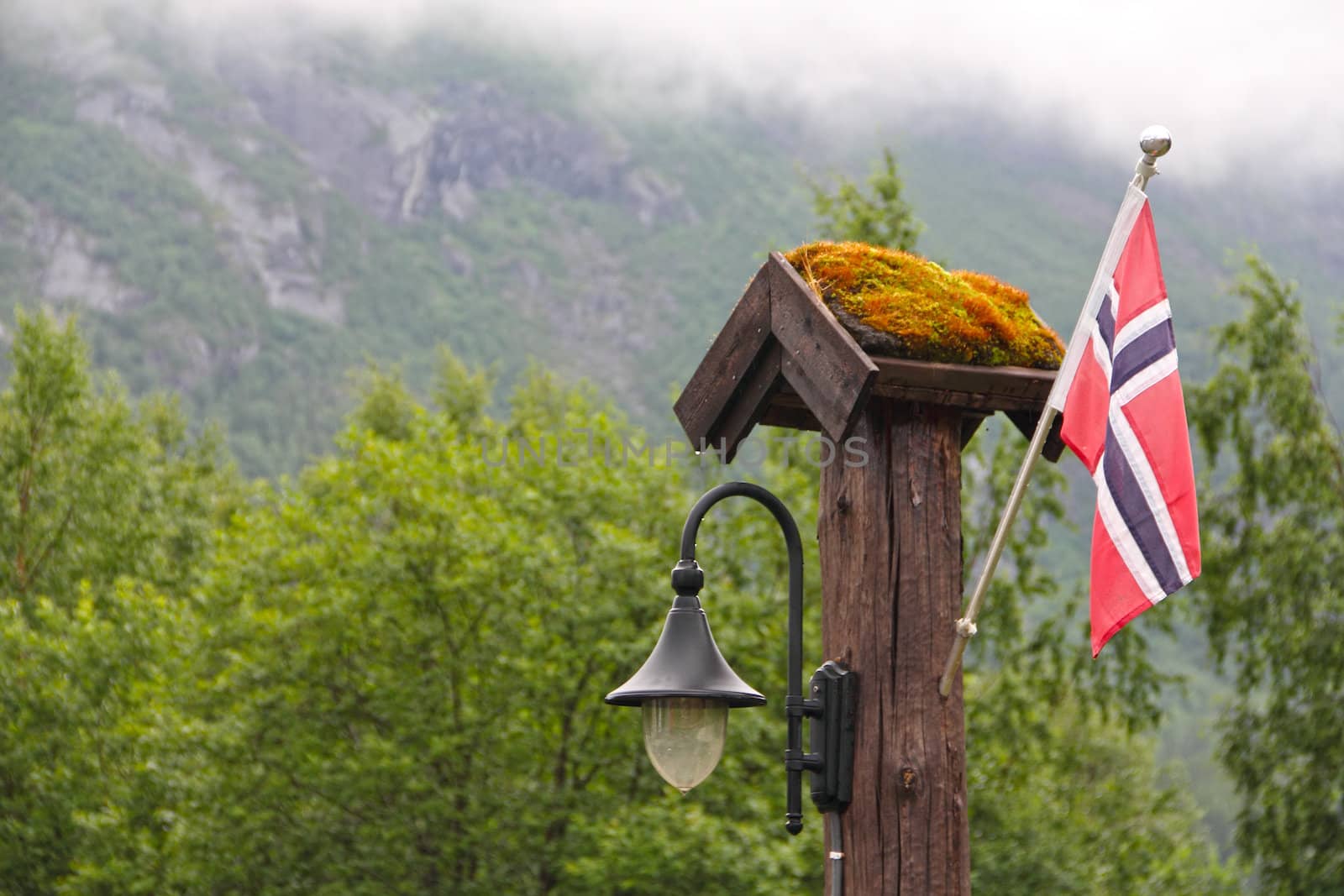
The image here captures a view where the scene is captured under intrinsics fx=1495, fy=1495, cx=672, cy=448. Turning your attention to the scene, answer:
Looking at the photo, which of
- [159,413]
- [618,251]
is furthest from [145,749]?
[618,251]

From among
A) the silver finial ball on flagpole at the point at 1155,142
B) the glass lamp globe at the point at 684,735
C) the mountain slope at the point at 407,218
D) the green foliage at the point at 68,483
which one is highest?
the mountain slope at the point at 407,218

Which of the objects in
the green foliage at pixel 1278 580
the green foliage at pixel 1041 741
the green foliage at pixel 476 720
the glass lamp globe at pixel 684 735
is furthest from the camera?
the green foliage at pixel 1278 580

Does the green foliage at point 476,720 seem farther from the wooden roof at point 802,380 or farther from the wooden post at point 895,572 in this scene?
the wooden post at point 895,572

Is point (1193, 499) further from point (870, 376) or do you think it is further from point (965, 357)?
point (870, 376)

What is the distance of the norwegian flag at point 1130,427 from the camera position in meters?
3.54

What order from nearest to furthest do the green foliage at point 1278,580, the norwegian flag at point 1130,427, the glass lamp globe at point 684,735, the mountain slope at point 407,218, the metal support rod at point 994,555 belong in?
the metal support rod at point 994,555 < the norwegian flag at point 1130,427 < the glass lamp globe at point 684,735 < the green foliage at point 1278,580 < the mountain slope at point 407,218

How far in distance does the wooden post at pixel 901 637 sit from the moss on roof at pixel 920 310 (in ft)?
0.55

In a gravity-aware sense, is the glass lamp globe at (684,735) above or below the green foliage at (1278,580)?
below

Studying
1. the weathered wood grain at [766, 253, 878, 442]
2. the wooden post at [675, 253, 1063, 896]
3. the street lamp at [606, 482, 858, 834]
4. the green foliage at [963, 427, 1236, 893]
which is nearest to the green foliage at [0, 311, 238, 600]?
the green foliage at [963, 427, 1236, 893]

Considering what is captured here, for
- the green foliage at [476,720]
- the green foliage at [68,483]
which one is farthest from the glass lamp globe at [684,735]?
the green foliage at [68,483]

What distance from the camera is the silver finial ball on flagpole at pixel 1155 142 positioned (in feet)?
11.4

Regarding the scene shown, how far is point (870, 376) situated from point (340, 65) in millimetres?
202398

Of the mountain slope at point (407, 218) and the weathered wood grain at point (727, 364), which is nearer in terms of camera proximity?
the weathered wood grain at point (727, 364)

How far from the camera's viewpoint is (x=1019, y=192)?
175625 mm
